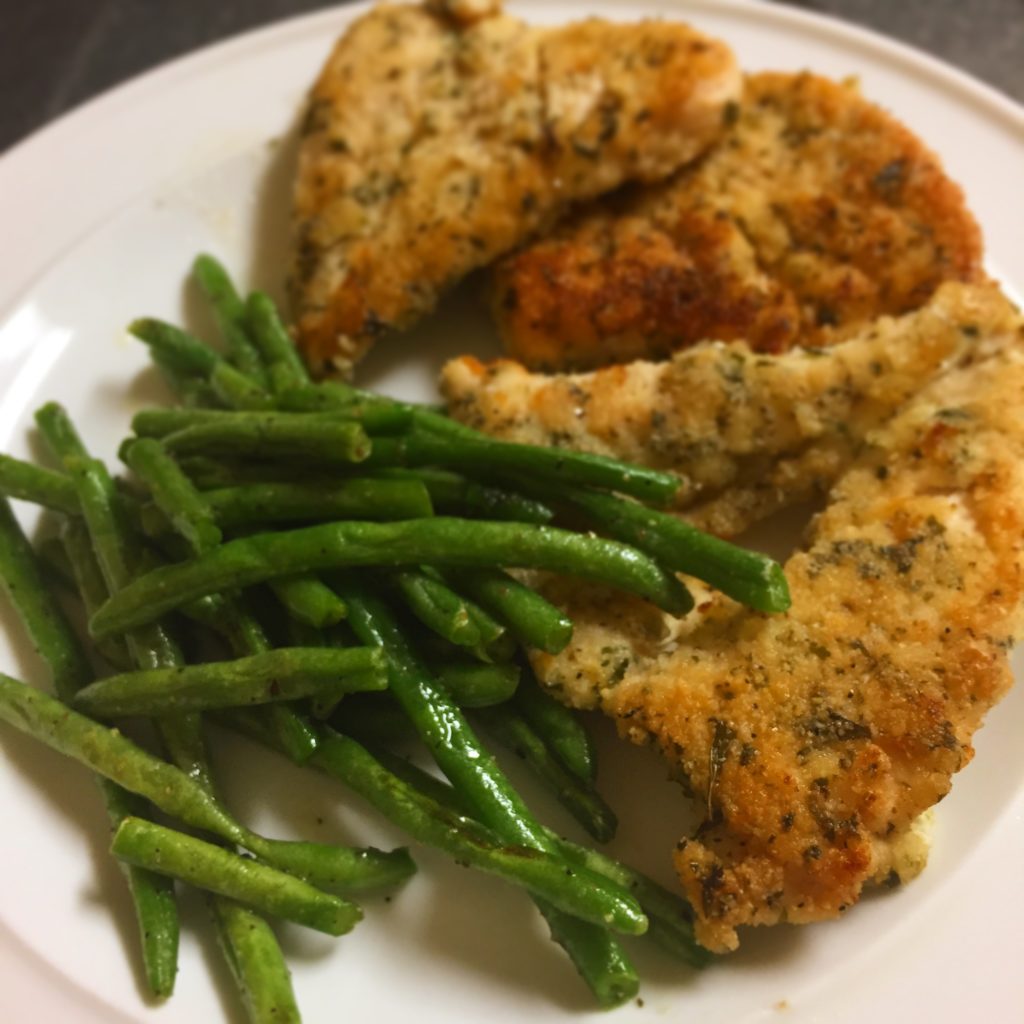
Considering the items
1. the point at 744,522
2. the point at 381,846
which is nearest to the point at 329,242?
the point at 744,522

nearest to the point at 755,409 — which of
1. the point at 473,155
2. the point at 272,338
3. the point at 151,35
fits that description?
the point at 473,155

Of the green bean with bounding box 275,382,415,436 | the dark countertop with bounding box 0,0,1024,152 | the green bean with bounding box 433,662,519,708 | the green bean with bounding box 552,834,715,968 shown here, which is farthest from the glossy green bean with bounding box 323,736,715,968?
the dark countertop with bounding box 0,0,1024,152

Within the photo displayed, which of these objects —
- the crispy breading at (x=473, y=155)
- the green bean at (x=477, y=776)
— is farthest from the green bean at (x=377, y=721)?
the crispy breading at (x=473, y=155)

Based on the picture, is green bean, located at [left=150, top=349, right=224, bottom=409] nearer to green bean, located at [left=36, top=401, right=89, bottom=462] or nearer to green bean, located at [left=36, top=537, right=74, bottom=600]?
green bean, located at [left=36, top=401, right=89, bottom=462]

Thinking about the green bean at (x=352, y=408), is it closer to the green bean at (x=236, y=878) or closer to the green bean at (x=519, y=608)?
the green bean at (x=519, y=608)

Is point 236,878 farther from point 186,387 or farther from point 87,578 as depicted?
point 186,387

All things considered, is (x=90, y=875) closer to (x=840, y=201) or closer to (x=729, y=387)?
(x=729, y=387)
